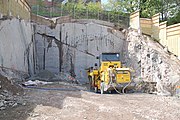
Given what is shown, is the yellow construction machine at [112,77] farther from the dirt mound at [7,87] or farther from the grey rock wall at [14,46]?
the dirt mound at [7,87]

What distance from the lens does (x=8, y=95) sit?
29.3 feet

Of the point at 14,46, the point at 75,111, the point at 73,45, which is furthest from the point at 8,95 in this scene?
the point at 73,45

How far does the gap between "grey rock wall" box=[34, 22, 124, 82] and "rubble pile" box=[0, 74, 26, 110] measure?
11.5m

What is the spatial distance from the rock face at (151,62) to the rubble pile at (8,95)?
943 centimetres

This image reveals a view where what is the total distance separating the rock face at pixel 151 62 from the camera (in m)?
16.8

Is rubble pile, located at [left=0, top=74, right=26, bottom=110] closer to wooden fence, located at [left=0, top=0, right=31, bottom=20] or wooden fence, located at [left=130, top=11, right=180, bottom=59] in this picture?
wooden fence, located at [left=0, top=0, right=31, bottom=20]

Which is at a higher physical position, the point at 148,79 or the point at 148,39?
the point at 148,39

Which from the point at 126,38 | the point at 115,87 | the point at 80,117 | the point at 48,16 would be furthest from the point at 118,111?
the point at 48,16

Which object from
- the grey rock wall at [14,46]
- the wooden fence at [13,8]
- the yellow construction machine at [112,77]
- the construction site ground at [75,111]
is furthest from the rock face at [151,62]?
the wooden fence at [13,8]

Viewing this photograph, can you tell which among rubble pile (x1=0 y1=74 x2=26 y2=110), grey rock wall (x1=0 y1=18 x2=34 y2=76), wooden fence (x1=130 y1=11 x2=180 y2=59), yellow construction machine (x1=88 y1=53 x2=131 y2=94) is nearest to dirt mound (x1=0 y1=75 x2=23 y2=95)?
rubble pile (x1=0 y1=74 x2=26 y2=110)

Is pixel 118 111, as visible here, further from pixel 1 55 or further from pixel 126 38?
pixel 126 38

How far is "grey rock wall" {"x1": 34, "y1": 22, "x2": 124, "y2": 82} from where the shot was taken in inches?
854

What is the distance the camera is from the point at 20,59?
15.3 meters

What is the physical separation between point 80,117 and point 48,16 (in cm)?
1956
